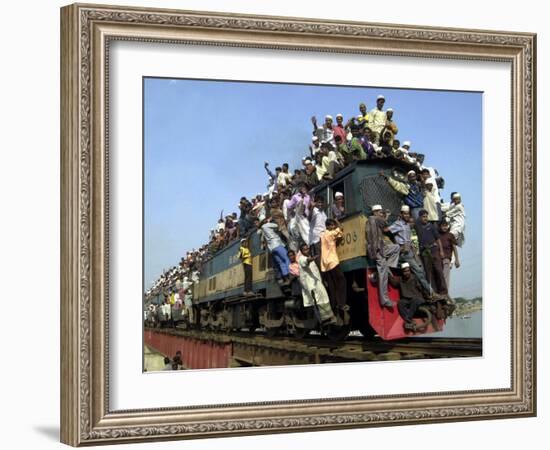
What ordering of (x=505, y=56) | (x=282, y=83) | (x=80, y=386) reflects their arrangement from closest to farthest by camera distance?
(x=80, y=386) → (x=282, y=83) → (x=505, y=56)

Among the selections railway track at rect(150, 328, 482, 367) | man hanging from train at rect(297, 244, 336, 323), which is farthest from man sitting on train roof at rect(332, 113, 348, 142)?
railway track at rect(150, 328, 482, 367)

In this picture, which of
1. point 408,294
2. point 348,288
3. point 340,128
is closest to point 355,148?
point 340,128

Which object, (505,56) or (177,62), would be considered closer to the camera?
(177,62)

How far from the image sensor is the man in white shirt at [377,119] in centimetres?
902

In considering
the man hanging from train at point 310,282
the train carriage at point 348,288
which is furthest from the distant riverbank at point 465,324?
the man hanging from train at point 310,282

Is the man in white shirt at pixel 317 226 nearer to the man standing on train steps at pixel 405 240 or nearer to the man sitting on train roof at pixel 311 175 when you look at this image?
the man sitting on train roof at pixel 311 175

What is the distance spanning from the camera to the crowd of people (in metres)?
8.66

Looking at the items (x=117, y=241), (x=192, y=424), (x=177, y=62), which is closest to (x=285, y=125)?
(x=177, y=62)

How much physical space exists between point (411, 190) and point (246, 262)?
1360mm

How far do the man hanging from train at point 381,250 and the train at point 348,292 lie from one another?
0.13 feet

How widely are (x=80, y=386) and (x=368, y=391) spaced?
2.04 metres

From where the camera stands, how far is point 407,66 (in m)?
9.09

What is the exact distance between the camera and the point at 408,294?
9.20 m

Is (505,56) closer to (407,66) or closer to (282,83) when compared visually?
(407,66)
